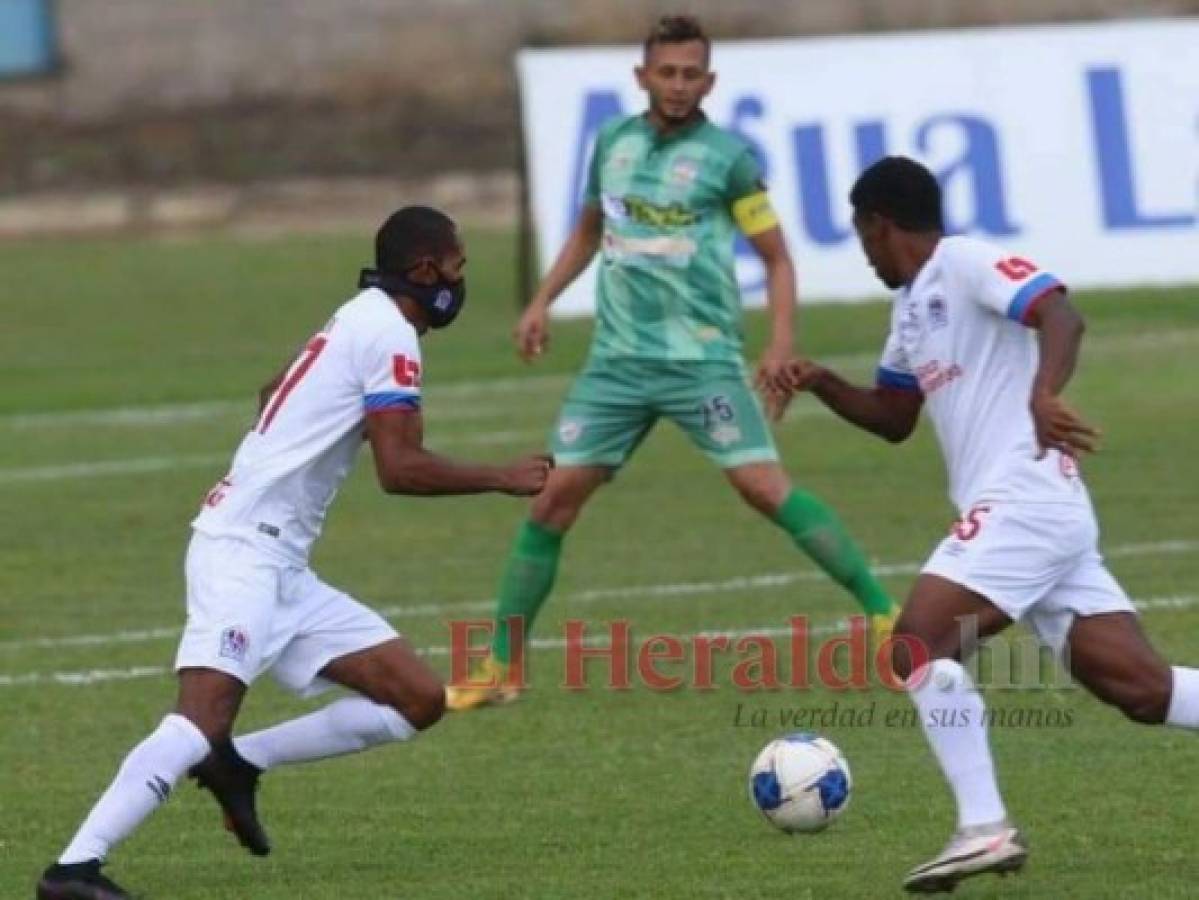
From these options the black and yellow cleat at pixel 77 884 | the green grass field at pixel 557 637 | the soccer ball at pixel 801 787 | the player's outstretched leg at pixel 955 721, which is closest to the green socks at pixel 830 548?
the green grass field at pixel 557 637

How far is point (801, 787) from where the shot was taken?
30.0 ft

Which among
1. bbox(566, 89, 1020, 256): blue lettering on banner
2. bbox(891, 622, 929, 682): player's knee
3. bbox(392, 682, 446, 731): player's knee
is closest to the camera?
bbox(891, 622, 929, 682): player's knee

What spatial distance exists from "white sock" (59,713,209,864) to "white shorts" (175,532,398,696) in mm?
221

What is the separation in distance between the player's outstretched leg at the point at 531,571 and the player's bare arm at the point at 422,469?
309 cm

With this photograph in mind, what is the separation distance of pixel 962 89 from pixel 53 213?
1712 centimetres

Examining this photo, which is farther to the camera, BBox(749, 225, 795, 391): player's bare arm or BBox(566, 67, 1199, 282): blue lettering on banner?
BBox(566, 67, 1199, 282): blue lettering on banner

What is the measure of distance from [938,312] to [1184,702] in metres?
1.17

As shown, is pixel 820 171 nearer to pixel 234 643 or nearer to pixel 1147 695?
pixel 1147 695

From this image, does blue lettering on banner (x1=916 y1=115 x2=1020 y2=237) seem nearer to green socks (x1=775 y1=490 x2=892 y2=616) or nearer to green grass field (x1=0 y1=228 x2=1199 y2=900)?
green grass field (x1=0 y1=228 x2=1199 y2=900)

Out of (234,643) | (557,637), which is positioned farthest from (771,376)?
(557,637)

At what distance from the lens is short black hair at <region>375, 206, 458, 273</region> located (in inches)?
346

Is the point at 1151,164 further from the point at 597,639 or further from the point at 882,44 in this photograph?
the point at 597,639

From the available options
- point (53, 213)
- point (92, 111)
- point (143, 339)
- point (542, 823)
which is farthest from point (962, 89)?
point (92, 111)

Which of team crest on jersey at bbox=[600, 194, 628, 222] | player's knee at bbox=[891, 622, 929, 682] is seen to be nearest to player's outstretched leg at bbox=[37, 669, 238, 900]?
player's knee at bbox=[891, 622, 929, 682]
